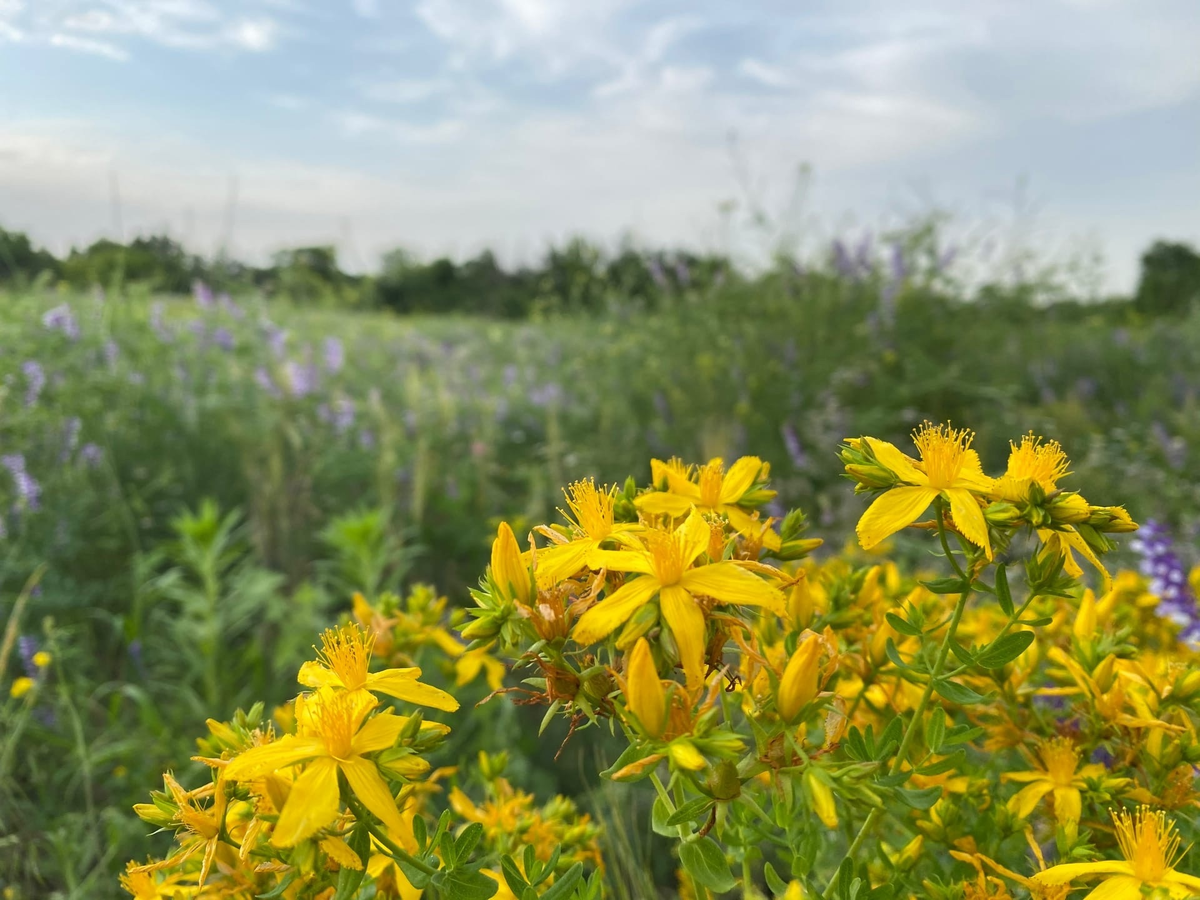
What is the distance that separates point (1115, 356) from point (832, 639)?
7.48 metres

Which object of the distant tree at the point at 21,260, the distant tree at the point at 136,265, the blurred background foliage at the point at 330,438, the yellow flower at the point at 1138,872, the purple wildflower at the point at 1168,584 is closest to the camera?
the yellow flower at the point at 1138,872

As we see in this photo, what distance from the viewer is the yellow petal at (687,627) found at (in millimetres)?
740

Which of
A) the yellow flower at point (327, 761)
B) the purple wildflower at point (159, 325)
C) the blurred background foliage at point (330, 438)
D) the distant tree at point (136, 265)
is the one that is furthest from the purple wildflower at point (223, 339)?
the yellow flower at point (327, 761)

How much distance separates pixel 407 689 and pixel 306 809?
140 millimetres

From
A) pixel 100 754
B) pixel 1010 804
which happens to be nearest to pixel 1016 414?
pixel 1010 804

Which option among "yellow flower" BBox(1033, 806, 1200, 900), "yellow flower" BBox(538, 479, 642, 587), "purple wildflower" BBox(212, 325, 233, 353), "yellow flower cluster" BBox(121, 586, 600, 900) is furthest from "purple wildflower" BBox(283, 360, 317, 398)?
"yellow flower" BBox(1033, 806, 1200, 900)

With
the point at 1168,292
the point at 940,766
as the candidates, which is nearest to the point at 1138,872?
the point at 940,766

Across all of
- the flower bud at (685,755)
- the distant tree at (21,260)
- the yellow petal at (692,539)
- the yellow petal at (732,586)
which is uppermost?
the distant tree at (21,260)

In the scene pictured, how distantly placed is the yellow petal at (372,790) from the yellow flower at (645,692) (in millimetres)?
230

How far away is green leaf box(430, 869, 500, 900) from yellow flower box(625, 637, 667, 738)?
0.77ft

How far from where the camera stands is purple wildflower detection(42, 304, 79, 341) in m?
3.41

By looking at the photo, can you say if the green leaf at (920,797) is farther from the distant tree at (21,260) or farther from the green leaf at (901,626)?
the distant tree at (21,260)

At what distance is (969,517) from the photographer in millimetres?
824

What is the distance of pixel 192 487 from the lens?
11.8ft
